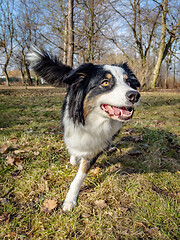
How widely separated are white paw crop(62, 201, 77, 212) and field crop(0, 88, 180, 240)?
5cm

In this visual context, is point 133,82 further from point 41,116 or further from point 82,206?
point 41,116

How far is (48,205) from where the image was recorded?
1808 millimetres

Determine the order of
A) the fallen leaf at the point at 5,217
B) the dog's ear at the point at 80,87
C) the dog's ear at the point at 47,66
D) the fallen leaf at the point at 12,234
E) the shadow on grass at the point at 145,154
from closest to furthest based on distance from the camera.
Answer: the fallen leaf at the point at 12,234 < the fallen leaf at the point at 5,217 < the dog's ear at the point at 80,87 < the dog's ear at the point at 47,66 < the shadow on grass at the point at 145,154

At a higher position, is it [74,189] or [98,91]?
[98,91]

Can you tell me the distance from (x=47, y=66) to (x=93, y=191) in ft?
6.18

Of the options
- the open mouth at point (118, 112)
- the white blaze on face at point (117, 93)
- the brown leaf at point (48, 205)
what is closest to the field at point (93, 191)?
the brown leaf at point (48, 205)

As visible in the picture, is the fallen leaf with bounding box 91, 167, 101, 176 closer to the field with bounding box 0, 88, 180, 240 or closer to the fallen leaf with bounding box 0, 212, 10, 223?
the field with bounding box 0, 88, 180, 240

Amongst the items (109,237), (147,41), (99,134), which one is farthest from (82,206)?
(147,41)

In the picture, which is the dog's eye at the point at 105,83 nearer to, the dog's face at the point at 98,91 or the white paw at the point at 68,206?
the dog's face at the point at 98,91

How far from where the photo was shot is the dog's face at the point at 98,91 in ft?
6.06

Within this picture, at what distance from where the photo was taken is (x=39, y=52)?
2.34m

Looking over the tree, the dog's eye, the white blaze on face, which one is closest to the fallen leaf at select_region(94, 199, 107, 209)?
the white blaze on face

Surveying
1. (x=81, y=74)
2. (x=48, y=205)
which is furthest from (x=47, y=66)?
(x=48, y=205)

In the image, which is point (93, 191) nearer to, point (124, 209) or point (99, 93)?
point (124, 209)
